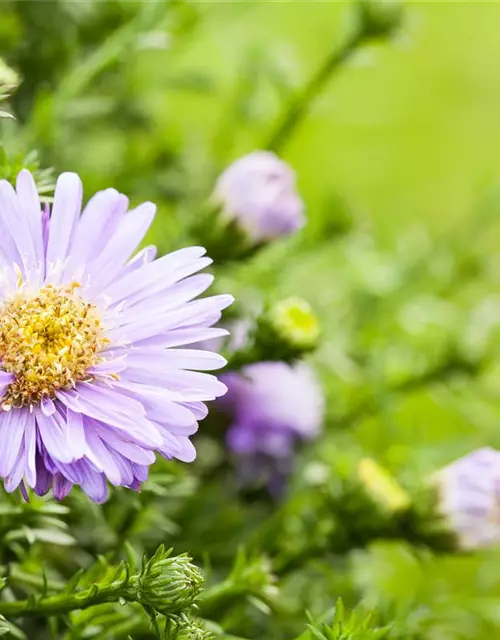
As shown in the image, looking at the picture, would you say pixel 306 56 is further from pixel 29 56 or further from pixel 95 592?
pixel 95 592

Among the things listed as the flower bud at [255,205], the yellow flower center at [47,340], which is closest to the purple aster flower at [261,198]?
the flower bud at [255,205]

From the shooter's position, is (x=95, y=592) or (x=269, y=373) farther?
(x=269, y=373)

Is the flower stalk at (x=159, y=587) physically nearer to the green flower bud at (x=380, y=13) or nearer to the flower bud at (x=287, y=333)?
the flower bud at (x=287, y=333)

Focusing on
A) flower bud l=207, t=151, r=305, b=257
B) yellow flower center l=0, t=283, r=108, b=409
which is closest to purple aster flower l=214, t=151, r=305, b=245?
flower bud l=207, t=151, r=305, b=257

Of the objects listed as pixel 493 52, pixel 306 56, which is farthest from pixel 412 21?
pixel 493 52

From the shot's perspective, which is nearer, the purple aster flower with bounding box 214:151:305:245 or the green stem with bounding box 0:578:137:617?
the green stem with bounding box 0:578:137:617

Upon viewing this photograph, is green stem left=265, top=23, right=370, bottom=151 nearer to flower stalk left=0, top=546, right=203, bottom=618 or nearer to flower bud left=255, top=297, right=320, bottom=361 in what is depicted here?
flower bud left=255, top=297, right=320, bottom=361

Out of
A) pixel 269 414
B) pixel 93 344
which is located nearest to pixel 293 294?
pixel 269 414
